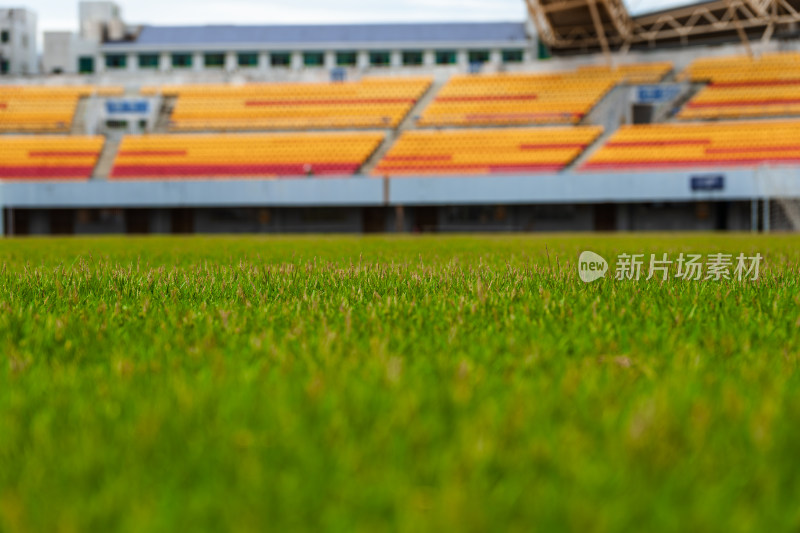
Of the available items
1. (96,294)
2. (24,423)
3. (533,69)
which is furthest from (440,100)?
(24,423)

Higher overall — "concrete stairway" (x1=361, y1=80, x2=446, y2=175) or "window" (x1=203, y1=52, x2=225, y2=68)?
"window" (x1=203, y1=52, x2=225, y2=68)

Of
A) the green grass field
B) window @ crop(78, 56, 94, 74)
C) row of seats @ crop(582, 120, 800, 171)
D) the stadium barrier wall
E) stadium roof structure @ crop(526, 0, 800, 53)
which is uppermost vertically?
window @ crop(78, 56, 94, 74)

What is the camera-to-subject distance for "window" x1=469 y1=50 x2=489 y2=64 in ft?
178

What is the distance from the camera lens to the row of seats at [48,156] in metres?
32.4

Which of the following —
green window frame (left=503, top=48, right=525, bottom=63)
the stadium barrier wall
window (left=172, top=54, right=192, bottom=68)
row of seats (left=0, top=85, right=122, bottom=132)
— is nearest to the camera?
the stadium barrier wall

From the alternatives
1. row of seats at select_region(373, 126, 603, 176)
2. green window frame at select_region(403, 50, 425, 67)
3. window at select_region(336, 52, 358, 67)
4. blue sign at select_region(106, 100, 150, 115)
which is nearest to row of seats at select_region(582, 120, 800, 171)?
row of seats at select_region(373, 126, 603, 176)

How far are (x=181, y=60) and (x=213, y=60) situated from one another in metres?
2.48

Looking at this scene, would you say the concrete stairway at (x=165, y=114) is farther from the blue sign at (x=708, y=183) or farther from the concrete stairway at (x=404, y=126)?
the blue sign at (x=708, y=183)

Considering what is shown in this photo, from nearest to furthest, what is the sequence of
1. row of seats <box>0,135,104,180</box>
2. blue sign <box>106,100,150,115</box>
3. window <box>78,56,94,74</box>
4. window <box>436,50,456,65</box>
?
1. row of seats <box>0,135,104,180</box>
2. blue sign <box>106,100,150,115</box>
3. window <box>78,56,94,74</box>
4. window <box>436,50,456,65</box>

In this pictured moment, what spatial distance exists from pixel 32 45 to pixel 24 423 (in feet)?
206

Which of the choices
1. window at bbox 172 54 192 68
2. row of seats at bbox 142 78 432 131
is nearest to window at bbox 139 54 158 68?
window at bbox 172 54 192 68

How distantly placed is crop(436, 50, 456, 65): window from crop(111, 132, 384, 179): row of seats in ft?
71.8

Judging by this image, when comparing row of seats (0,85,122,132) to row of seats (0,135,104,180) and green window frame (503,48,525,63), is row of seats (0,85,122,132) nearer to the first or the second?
row of seats (0,135,104,180)

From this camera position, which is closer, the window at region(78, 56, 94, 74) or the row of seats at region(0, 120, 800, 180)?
the row of seats at region(0, 120, 800, 180)
